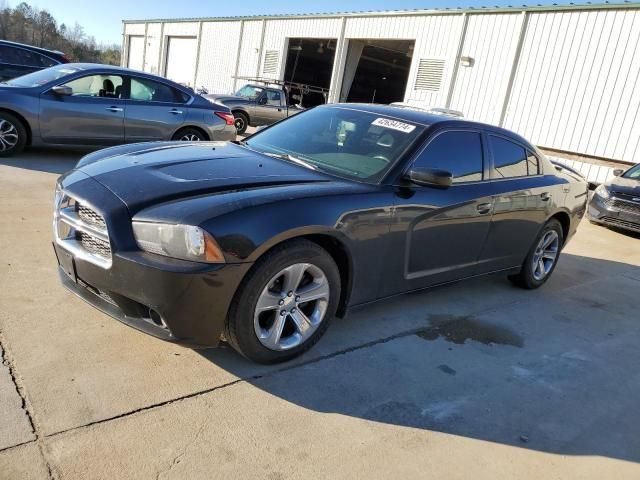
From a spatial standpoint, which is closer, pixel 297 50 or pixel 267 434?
pixel 267 434

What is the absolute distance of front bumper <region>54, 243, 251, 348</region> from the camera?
2.66m

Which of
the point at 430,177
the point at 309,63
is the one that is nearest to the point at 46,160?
the point at 430,177

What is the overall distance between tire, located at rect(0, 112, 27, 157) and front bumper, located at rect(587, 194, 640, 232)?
958cm

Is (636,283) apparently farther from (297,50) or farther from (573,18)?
(297,50)

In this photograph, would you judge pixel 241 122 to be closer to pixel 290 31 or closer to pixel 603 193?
pixel 290 31

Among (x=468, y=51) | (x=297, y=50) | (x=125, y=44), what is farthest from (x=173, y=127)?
(x=125, y=44)

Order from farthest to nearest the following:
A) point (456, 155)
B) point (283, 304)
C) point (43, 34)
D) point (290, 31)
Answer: point (43, 34) < point (290, 31) < point (456, 155) < point (283, 304)

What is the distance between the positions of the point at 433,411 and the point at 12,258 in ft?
10.8

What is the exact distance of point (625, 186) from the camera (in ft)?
31.7

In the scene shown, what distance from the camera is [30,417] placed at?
244 centimetres

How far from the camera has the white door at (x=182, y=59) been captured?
100 feet

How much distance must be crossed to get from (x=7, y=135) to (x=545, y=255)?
7.14m

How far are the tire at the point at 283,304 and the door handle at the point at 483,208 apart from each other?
5.12 feet

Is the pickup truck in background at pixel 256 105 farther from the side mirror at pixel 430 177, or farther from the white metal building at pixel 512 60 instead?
the side mirror at pixel 430 177
